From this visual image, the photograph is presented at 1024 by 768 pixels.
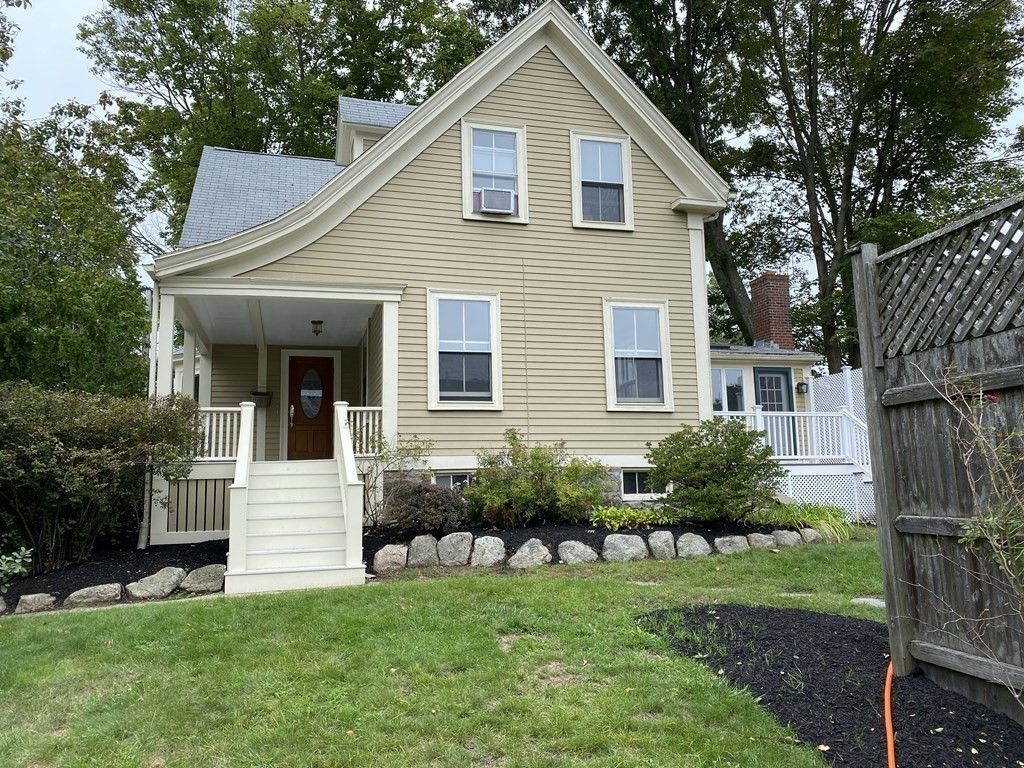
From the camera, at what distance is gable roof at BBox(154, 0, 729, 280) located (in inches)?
393

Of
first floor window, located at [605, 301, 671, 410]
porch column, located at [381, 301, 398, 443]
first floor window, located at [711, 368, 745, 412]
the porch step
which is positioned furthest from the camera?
first floor window, located at [711, 368, 745, 412]

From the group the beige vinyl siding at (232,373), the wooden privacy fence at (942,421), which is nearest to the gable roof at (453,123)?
the beige vinyl siding at (232,373)

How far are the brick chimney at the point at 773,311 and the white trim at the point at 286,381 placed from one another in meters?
9.60

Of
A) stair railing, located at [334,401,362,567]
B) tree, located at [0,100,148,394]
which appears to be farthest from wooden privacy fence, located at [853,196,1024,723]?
tree, located at [0,100,148,394]

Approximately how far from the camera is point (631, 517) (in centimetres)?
920

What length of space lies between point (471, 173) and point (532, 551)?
610cm

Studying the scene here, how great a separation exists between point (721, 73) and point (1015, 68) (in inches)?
313

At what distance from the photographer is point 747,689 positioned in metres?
3.91

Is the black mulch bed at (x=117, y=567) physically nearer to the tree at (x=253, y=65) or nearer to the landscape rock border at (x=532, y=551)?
the landscape rock border at (x=532, y=551)

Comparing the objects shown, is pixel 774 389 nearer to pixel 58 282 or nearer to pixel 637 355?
pixel 637 355

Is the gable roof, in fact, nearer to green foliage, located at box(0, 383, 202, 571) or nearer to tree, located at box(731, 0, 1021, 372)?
green foliage, located at box(0, 383, 202, 571)

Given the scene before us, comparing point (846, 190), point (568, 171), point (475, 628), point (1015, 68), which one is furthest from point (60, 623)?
point (1015, 68)

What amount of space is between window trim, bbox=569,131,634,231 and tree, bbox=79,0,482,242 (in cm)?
1287

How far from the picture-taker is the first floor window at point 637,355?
1134 cm
